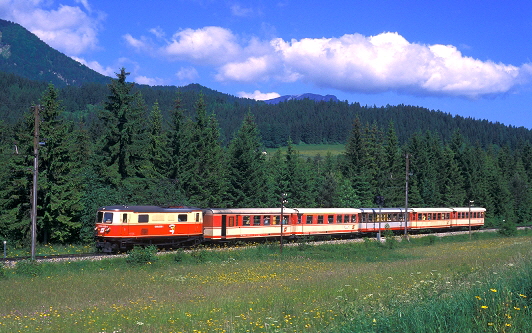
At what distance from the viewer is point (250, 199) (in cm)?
6016

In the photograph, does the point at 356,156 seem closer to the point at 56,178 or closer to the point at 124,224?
the point at 56,178

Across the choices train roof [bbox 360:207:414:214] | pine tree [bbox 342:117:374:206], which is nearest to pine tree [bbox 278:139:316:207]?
pine tree [bbox 342:117:374:206]

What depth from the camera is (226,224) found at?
39.3m

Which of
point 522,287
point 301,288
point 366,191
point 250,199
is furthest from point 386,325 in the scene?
point 366,191

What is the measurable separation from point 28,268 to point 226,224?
15939 millimetres

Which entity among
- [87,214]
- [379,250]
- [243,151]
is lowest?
[379,250]

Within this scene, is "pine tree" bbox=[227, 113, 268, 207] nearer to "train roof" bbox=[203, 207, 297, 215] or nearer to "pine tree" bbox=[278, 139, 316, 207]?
"pine tree" bbox=[278, 139, 316, 207]

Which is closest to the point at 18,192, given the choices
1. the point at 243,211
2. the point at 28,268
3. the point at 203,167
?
the point at 28,268

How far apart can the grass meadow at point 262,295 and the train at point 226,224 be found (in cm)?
251

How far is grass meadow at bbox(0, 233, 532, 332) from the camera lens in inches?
354

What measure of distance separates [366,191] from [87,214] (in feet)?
156

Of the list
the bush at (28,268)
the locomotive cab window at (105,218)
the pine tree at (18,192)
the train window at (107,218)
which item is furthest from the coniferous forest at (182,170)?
the bush at (28,268)

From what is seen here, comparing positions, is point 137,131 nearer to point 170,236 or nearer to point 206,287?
point 170,236

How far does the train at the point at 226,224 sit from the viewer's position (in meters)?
33.3
